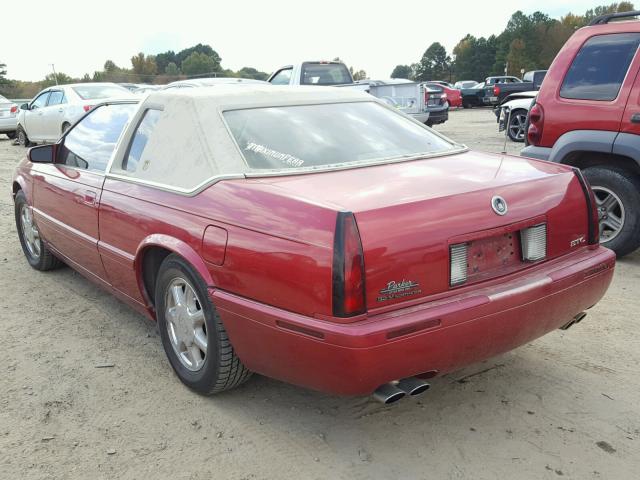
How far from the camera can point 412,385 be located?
8.36ft

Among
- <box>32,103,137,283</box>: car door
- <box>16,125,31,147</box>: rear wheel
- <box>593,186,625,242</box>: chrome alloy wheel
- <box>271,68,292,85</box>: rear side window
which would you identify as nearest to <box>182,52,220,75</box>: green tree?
<box>16,125,31,147</box>: rear wheel

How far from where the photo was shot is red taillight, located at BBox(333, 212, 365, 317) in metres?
2.32

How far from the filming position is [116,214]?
3584mm

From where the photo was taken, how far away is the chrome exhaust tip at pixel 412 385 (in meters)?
2.53

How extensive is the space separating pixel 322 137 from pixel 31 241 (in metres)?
3.34

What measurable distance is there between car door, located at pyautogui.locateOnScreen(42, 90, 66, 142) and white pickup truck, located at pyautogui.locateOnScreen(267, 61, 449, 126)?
4.64m

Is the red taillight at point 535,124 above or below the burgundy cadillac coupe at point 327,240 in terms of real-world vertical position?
above

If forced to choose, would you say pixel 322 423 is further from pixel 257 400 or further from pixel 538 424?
pixel 538 424

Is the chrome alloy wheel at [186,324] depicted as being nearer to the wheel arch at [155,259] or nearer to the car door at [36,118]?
the wheel arch at [155,259]

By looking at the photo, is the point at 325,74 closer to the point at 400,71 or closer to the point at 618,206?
the point at 618,206

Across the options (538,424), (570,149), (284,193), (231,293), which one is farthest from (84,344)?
(570,149)

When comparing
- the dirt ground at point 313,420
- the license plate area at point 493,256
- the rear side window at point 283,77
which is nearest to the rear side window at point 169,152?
the dirt ground at point 313,420

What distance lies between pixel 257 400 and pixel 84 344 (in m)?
→ 1.37

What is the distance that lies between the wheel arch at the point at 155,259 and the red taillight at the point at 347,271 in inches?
28.5
